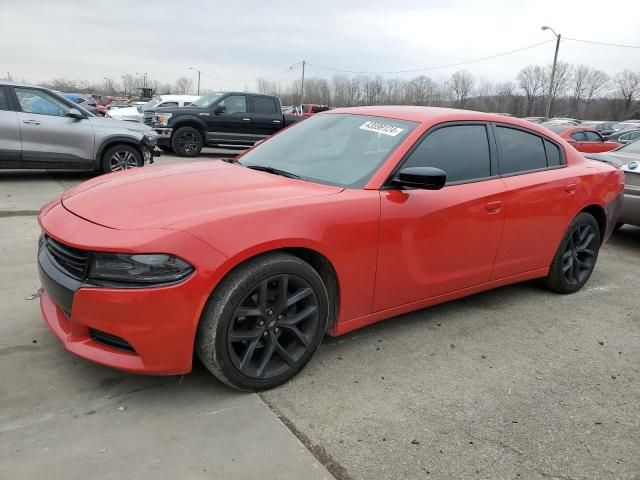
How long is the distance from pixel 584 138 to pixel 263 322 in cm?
1480

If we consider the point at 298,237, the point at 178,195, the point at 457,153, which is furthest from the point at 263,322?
the point at 457,153

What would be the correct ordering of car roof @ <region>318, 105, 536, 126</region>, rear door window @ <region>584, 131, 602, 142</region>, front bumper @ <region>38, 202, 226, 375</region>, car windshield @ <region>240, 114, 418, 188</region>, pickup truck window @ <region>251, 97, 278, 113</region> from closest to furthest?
front bumper @ <region>38, 202, 226, 375</region>
car windshield @ <region>240, 114, 418, 188</region>
car roof @ <region>318, 105, 536, 126</region>
rear door window @ <region>584, 131, 602, 142</region>
pickup truck window @ <region>251, 97, 278, 113</region>

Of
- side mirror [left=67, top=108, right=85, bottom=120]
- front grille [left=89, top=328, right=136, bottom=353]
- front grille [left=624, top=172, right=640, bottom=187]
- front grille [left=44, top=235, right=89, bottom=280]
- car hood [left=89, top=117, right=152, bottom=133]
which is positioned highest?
side mirror [left=67, top=108, right=85, bottom=120]

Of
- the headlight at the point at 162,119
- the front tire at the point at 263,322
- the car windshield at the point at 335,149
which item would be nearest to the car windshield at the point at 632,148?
the car windshield at the point at 335,149

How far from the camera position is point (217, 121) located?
46.9 ft

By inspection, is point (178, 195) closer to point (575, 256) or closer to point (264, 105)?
point (575, 256)

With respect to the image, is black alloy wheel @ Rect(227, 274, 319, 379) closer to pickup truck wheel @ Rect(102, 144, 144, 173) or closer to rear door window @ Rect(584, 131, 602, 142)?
pickup truck wheel @ Rect(102, 144, 144, 173)

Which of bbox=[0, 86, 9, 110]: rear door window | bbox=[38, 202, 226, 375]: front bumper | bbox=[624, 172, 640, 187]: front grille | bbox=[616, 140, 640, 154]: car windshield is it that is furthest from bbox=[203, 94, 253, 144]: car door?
bbox=[38, 202, 226, 375]: front bumper

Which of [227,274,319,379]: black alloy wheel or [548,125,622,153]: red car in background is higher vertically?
[548,125,622,153]: red car in background

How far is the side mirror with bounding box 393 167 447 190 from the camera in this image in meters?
2.99

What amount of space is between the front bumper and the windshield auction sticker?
5.23 feet

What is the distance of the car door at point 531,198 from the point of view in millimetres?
3842

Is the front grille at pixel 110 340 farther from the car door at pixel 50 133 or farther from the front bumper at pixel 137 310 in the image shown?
the car door at pixel 50 133

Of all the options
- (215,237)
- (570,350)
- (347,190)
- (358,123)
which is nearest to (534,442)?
(570,350)
